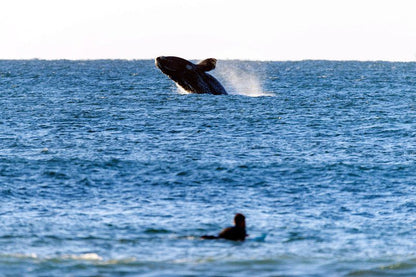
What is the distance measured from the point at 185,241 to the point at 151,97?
5626 centimetres

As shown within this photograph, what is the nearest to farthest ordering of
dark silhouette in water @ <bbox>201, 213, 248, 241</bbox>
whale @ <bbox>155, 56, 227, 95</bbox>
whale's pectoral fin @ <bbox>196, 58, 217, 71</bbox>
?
1. dark silhouette in water @ <bbox>201, 213, 248, 241</bbox>
2. whale's pectoral fin @ <bbox>196, 58, 217, 71</bbox>
3. whale @ <bbox>155, 56, 227, 95</bbox>

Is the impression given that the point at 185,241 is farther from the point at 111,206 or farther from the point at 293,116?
the point at 293,116

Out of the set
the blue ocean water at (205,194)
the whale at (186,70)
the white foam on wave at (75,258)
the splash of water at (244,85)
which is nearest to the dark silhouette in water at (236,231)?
the blue ocean water at (205,194)

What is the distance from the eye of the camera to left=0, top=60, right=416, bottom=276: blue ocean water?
61.9ft

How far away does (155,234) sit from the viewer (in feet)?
70.6

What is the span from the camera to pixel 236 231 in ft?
66.9

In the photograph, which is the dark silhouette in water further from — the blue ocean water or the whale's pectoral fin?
the whale's pectoral fin

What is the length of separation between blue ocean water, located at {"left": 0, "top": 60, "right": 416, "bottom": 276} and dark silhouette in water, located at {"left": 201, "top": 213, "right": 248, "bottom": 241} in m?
0.25

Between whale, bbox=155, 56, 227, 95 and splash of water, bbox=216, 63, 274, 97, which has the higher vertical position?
splash of water, bbox=216, 63, 274, 97

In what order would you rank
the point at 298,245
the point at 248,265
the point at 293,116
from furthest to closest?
the point at 293,116, the point at 298,245, the point at 248,265

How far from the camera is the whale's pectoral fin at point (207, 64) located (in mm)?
47719

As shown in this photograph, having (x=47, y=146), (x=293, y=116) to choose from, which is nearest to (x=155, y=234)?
(x=47, y=146)

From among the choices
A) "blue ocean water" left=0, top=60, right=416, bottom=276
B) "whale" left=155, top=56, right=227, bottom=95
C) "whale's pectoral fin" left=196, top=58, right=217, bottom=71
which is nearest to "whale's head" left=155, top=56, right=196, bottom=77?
"whale" left=155, top=56, right=227, bottom=95

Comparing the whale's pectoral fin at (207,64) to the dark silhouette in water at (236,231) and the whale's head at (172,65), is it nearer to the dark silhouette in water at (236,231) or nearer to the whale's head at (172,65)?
the whale's head at (172,65)
